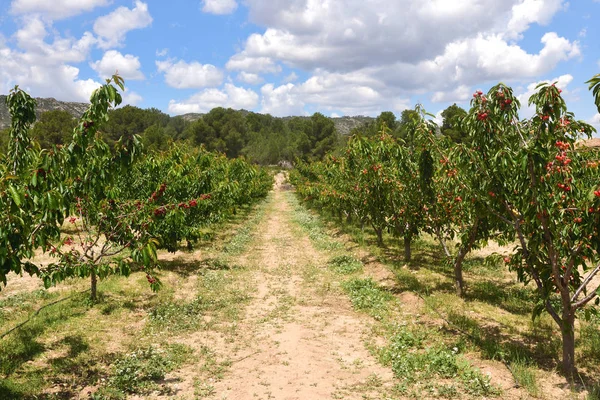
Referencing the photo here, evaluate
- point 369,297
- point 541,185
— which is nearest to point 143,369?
point 369,297

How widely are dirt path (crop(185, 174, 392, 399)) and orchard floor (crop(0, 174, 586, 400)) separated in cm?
3

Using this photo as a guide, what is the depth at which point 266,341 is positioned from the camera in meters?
8.49

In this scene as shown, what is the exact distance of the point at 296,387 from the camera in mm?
6508

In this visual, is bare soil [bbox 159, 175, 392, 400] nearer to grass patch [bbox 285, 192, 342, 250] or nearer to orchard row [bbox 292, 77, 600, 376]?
orchard row [bbox 292, 77, 600, 376]

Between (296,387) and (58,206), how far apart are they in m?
4.53

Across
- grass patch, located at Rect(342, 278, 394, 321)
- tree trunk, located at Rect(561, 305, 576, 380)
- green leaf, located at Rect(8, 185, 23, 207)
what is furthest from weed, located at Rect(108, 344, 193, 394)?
tree trunk, located at Rect(561, 305, 576, 380)

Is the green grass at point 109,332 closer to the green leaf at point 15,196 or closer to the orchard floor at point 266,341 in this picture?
the orchard floor at point 266,341

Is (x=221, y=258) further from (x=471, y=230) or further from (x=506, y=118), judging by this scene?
(x=506, y=118)

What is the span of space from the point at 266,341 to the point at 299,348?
0.83 metres

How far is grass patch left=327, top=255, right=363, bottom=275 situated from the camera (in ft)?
48.0

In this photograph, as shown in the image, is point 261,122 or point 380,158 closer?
point 380,158

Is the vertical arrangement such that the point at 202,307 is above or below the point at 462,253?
below

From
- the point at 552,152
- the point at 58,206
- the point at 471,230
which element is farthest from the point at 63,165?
the point at 471,230

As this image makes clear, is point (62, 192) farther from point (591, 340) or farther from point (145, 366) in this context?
point (591, 340)
